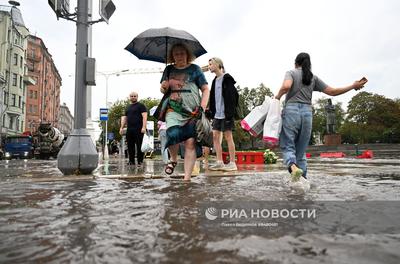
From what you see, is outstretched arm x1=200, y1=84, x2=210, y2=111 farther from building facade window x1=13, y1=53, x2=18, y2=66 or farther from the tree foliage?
building facade window x1=13, y1=53, x2=18, y2=66

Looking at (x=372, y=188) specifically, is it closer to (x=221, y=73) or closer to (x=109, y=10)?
(x=221, y=73)

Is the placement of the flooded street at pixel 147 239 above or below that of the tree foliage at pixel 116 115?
below

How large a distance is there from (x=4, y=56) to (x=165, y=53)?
51472mm

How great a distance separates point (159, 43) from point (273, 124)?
8.94 ft

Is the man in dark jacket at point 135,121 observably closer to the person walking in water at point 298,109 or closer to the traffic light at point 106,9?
the traffic light at point 106,9

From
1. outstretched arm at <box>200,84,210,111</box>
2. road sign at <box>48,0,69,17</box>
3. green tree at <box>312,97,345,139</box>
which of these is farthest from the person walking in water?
green tree at <box>312,97,345,139</box>

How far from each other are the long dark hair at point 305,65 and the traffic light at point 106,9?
147 inches

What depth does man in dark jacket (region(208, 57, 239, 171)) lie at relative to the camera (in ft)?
22.7

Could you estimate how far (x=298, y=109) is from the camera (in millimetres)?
4707

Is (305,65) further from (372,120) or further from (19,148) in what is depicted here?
(372,120)

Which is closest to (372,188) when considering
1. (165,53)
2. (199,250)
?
(199,250)

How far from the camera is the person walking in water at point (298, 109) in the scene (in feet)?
15.2

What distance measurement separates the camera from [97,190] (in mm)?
3879

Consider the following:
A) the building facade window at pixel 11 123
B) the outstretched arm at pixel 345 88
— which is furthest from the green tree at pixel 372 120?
the outstretched arm at pixel 345 88
